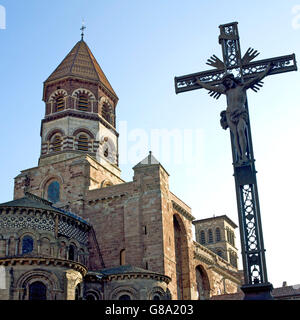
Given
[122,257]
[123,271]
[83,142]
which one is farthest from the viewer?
[83,142]

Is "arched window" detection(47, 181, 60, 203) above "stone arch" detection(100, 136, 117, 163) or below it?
below

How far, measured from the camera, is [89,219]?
3647 cm

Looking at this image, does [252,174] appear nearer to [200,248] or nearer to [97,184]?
[97,184]

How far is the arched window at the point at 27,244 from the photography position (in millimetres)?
29984

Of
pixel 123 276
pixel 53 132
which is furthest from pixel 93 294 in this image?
pixel 53 132

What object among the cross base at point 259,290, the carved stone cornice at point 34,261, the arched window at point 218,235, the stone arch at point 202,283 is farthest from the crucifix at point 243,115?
the arched window at point 218,235

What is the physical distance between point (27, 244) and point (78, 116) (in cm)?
1328

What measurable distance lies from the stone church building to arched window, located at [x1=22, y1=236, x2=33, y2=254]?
0.19 ft

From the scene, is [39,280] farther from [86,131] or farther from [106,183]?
[86,131]

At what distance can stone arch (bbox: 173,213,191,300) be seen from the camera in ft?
125

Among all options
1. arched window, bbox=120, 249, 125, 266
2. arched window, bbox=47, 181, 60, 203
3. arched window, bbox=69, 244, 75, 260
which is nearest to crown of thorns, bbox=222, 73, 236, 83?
arched window, bbox=69, 244, 75, 260

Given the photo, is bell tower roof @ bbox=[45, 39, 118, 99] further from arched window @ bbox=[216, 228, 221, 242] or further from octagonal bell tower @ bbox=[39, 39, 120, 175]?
arched window @ bbox=[216, 228, 221, 242]

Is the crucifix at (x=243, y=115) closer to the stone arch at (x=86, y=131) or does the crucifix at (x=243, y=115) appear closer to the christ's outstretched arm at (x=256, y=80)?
the christ's outstretched arm at (x=256, y=80)
